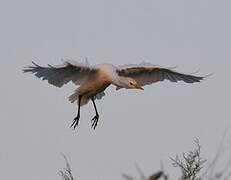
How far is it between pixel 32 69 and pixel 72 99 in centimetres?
85

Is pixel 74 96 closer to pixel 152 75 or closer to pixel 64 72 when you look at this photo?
pixel 64 72

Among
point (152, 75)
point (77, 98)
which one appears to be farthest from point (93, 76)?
point (152, 75)

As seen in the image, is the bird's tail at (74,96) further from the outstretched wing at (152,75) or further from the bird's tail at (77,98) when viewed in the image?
the outstretched wing at (152,75)

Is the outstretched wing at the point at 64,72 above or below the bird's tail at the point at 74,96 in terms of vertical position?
above

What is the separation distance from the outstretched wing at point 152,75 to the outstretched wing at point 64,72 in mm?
671

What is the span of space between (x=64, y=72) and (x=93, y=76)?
718 millimetres

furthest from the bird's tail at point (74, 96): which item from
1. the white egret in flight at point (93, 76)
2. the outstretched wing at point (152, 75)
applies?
the outstretched wing at point (152, 75)

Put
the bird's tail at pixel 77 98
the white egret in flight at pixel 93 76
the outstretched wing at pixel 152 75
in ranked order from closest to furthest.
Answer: the white egret in flight at pixel 93 76
the bird's tail at pixel 77 98
the outstretched wing at pixel 152 75

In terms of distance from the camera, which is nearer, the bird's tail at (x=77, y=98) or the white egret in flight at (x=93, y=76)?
the white egret in flight at (x=93, y=76)

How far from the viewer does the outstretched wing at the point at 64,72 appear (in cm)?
946

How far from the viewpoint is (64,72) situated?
32.1 feet

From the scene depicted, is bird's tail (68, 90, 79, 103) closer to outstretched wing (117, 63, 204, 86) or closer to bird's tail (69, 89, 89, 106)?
bird's tail (69, 89, 89, 106)

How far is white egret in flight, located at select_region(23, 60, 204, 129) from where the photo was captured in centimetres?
895

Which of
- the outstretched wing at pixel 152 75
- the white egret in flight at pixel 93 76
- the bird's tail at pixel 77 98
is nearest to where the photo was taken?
the white egret in flight at pixel 93 76
